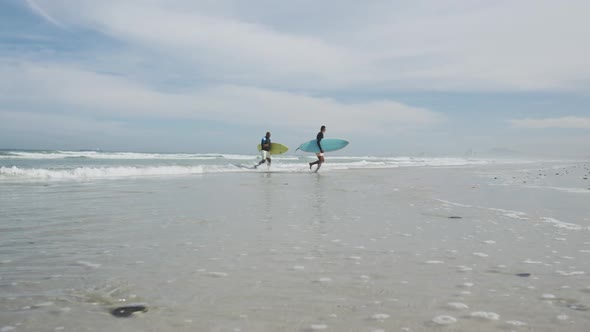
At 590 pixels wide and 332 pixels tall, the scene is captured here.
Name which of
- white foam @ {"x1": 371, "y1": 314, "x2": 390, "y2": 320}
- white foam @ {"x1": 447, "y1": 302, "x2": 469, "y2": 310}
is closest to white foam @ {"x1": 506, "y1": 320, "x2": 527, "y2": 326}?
white foam @ {"x1": 447, "y1": 302, "x2": 469, "y2": 310}

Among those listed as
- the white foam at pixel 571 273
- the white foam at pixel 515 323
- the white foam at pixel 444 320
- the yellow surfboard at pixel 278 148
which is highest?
the yellow surfboard at pixel 278 148

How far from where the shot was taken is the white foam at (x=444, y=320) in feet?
7.45

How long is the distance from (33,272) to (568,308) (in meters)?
3.55

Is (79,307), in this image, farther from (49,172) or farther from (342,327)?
(49,172)

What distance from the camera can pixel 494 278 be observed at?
9.98 feet

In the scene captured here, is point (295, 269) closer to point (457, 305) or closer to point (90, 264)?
point (457, 305)

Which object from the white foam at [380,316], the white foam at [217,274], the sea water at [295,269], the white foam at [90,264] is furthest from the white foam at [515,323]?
the white foam at [90,264]

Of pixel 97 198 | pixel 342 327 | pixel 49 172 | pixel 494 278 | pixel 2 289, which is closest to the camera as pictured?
pixel 342 327

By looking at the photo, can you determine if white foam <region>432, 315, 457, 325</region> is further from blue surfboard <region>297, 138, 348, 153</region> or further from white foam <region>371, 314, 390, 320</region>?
blue surfboard <region>297, 138, 348, 153</region>

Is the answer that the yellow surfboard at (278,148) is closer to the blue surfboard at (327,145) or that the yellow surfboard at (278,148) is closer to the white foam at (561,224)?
the blue surfboard at (327,145)

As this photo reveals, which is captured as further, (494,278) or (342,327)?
(494,278)

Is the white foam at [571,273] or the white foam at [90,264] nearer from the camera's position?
the white foam at [571,273]

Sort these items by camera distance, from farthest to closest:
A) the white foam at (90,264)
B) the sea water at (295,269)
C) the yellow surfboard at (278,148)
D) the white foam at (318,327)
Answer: the yellow surfboard at (278,148) → the white foam at (90,264) → the sea water at (295,269) → the white foam at (318,327)

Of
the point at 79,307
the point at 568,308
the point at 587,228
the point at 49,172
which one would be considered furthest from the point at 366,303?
the point at 49,172
